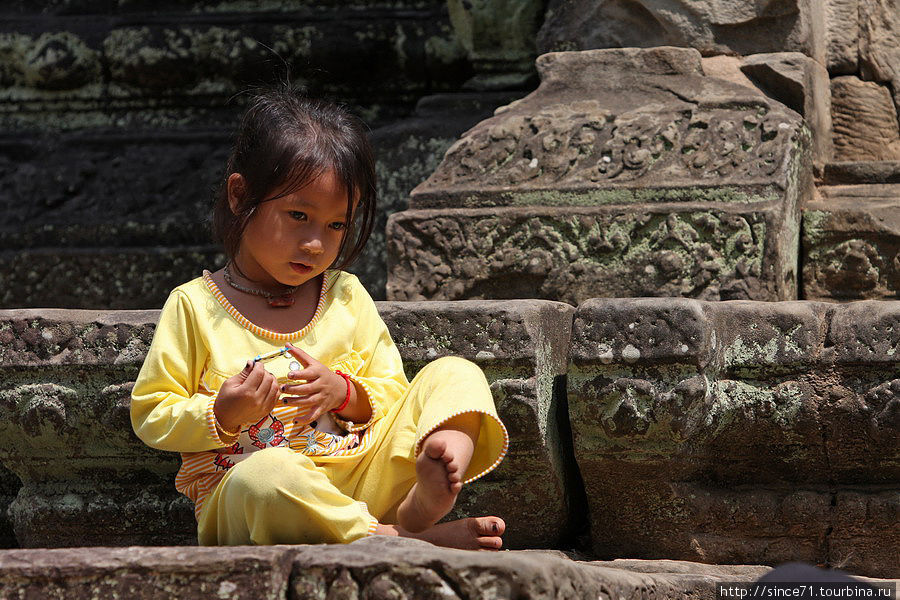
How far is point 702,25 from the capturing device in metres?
3.23

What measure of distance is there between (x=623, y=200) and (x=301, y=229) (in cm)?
93

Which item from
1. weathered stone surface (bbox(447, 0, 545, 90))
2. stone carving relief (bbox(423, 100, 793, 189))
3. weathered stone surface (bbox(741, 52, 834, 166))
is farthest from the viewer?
weathered stone surface (bbox(447, 0, 545, 90))

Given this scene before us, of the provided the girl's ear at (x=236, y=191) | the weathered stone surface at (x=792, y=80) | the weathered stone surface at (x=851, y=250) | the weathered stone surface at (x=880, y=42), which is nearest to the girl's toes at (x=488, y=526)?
the girl's ear at (x=236, y=191)

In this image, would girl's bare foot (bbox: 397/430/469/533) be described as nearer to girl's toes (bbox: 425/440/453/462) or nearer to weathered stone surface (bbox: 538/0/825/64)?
girl's toes (bbox: 425/440/453/462)

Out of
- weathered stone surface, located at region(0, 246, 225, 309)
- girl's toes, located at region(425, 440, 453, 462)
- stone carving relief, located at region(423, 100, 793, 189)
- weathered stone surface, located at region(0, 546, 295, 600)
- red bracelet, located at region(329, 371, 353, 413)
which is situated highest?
weathered stone surface, located at region(0, 546, 295, 600)

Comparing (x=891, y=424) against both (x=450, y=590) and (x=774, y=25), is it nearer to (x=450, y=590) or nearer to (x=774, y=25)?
(x=450, y=590)

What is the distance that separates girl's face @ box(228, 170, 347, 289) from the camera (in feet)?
6.96

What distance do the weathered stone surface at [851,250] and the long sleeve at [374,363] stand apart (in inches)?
44.7

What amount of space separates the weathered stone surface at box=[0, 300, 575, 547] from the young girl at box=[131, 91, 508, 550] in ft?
0.50

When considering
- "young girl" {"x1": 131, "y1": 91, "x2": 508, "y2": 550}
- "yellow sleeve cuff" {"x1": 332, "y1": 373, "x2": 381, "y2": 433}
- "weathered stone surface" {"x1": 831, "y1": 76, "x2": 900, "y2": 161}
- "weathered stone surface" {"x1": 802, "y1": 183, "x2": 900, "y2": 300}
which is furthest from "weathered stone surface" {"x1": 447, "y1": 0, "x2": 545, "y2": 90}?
"yellow sleeve cuff" {"x1": 332, "y1": 373, "x2": 381, "y2": 433}

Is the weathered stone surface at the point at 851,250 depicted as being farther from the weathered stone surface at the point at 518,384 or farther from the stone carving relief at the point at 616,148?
the weathered stone surface at the point at 518,384

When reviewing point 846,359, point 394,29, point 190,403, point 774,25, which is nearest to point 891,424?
point 846,359

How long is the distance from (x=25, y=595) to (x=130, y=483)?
38.0 inches

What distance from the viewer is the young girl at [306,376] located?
1.96m
